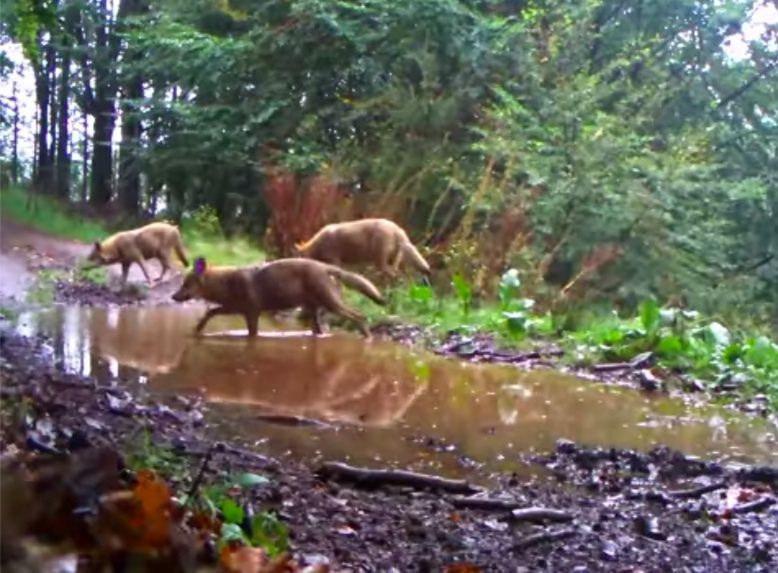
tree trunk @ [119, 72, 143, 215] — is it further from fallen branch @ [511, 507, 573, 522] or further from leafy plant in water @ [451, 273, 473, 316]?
fallen branch @ [511, 507, 573, 522]

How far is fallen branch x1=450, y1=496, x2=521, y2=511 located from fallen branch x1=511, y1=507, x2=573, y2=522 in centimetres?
5

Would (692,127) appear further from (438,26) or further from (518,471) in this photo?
(518,471)

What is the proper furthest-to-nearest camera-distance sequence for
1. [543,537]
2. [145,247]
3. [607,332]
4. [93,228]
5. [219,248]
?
Result: [219,248], [145,247], [607,332], [93,228], [543,537]

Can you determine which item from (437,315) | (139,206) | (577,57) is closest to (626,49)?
(577,57)

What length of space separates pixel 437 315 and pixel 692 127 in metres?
6.07

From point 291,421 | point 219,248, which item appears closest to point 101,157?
point 291,421

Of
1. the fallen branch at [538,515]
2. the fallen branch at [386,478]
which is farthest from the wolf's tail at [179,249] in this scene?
the fallen branch at [538,515]

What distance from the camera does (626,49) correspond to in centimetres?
1289

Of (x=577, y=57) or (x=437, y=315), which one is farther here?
(x=577, y=57)

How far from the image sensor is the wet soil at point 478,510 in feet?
9.02

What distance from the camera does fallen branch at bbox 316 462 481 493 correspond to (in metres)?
3.51

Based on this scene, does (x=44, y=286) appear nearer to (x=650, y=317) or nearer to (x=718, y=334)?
(x=650, y=317)

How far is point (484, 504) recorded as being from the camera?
338cm

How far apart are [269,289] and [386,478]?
413 centimetres
